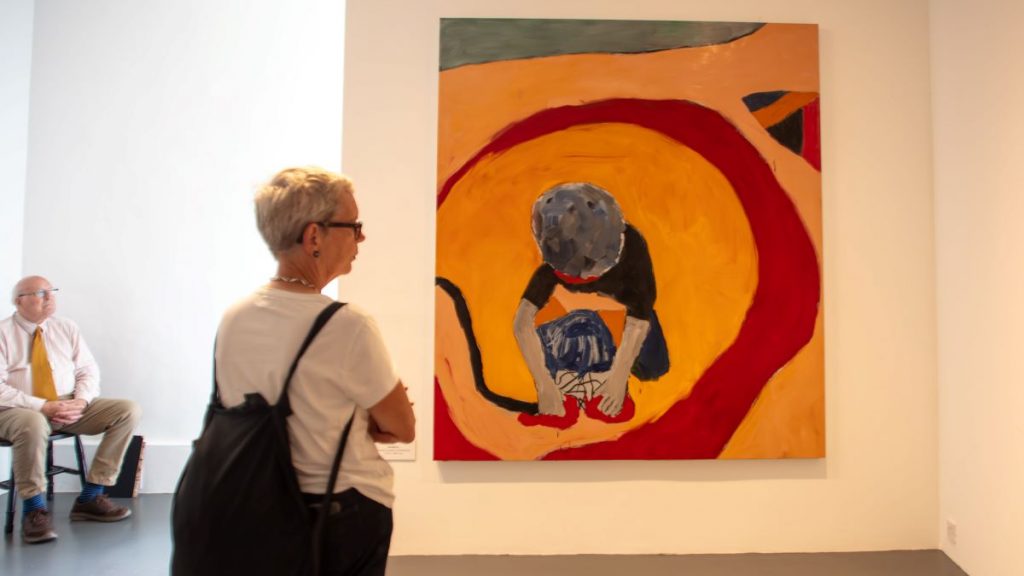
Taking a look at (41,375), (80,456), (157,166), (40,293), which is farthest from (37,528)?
(157,166)

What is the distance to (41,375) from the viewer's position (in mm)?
4234

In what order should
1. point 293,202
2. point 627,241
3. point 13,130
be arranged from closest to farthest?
point 293,202
point 627,241
point 13,130

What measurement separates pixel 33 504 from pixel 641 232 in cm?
316

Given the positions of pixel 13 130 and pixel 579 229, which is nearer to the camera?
pixel 579 229

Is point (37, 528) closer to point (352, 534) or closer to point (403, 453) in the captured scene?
point (403, 453)

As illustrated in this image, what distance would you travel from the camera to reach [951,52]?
131 inches

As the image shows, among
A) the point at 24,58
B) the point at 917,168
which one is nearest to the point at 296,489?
the point at 917,168

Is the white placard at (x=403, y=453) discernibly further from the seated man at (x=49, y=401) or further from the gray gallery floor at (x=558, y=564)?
the seated man at (x=49, y=401)

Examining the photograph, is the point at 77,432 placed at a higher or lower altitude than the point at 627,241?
lower

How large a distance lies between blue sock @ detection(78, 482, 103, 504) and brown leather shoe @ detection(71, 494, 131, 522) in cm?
2

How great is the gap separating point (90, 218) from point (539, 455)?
3.24 metres

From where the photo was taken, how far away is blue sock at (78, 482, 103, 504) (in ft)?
13.6

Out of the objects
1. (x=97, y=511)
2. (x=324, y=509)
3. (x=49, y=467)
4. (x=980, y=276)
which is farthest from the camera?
(x=49, y=467)

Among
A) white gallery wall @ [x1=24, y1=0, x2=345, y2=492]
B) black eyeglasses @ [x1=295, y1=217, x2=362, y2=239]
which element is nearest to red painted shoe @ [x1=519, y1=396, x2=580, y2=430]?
black eyeglasses @ [x1=295, y1=217, x2=362, y2=239]
